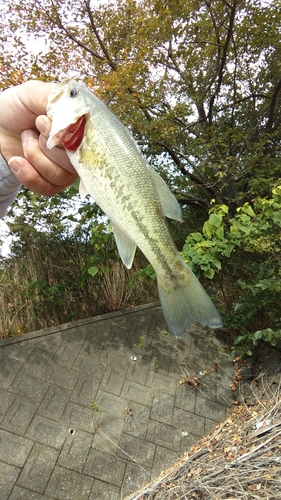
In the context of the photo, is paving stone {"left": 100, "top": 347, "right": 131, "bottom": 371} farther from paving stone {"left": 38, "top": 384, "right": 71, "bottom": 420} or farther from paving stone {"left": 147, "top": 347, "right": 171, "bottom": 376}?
Answer: paving stone {"left": 38, "top": 384, "right": 71, "bottom": 420}

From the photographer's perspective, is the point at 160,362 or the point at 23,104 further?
the point at 160,362

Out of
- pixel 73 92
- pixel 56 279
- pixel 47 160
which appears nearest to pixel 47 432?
pixel 56 279

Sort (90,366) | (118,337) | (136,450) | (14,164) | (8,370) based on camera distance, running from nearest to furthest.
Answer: (14,164) → (136,450) → (8,370) → (90,366) → (118,337)

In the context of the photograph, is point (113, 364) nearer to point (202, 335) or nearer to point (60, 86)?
point (202, 335)

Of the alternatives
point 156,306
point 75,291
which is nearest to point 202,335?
point 156,306

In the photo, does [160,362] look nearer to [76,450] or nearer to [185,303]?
[76,450]

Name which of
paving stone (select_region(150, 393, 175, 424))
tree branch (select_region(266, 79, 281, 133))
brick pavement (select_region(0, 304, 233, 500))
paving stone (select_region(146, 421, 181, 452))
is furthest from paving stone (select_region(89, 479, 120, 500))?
tree branch (select_region(266, 79, 281, 133))
